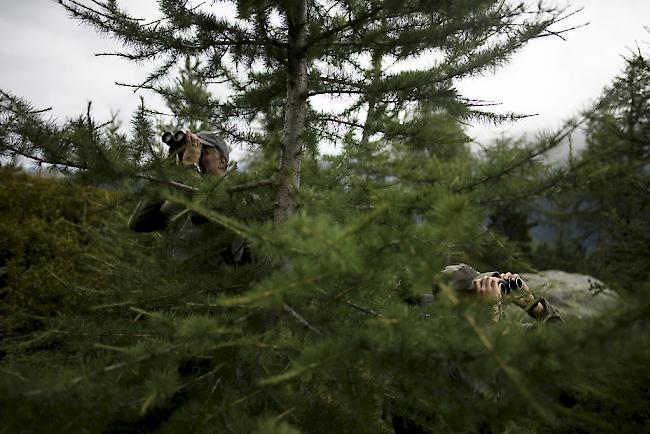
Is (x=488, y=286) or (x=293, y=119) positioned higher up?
(x=293, y=119)

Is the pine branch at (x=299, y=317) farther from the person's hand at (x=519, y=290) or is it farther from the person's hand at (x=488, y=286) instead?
the person's hand at (x=519, y=290)

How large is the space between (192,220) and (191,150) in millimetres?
554

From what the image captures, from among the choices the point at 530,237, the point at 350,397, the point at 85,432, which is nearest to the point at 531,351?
the point at 350,397

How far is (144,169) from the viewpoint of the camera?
2.40 m

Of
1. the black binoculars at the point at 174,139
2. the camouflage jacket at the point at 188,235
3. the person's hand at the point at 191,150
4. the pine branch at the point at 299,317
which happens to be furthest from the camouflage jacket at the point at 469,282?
the black binoculars at the point at 174,139

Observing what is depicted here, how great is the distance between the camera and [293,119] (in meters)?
3.04

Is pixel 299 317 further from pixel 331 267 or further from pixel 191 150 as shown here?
pixel 191 150

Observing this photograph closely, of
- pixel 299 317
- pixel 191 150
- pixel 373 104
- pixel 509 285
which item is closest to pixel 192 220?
pixel 191 150

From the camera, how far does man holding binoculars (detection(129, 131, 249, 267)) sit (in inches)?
109

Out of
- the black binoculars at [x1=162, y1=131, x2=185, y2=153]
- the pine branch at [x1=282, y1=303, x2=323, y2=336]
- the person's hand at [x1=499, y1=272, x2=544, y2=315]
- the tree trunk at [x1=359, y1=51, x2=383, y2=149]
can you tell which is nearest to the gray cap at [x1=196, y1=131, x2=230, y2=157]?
the black binoculars at [x1=162, y1=131, x2=185, y2=153]

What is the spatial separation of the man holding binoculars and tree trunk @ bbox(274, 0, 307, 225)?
17.5 inches

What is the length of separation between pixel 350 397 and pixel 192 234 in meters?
1.90

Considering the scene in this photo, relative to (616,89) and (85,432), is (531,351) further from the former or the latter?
(85,432)

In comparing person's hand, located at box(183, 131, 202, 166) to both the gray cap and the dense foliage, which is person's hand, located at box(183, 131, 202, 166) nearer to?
the dense foliage
